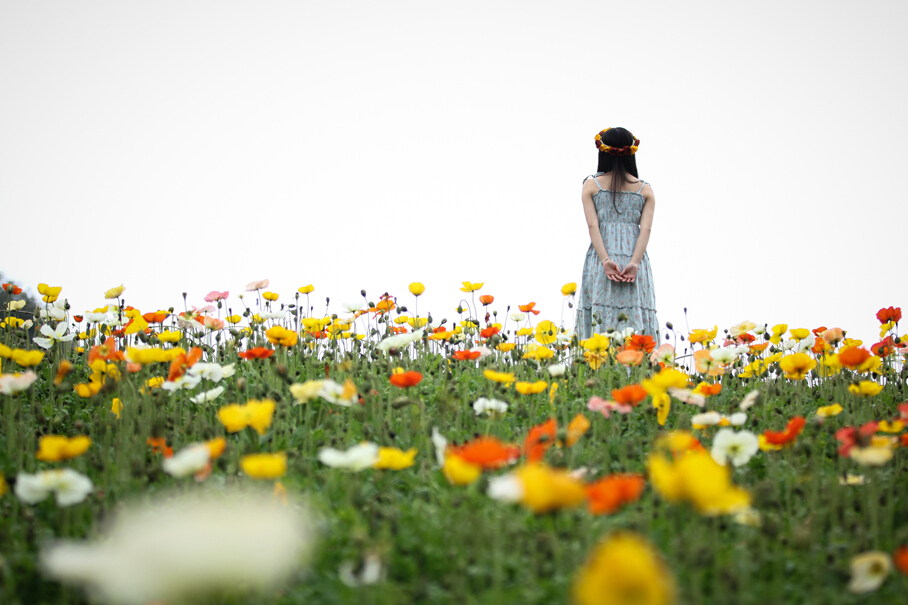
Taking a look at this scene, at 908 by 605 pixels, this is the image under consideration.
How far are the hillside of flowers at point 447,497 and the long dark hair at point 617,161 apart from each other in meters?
2.33

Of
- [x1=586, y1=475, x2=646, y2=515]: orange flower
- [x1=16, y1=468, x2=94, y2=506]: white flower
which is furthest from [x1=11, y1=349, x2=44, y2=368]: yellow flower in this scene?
[x1=586, y1=475, x2=646, y2=515]: orange flower

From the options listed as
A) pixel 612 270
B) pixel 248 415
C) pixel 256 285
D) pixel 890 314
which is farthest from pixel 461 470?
pixel 612 270

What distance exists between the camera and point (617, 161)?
580 cm

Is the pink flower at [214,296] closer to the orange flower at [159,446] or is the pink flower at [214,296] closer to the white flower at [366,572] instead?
the orange flower at [159,446]

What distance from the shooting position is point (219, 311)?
4.72 meters

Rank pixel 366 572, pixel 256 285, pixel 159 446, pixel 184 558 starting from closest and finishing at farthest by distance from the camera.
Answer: pixel 184 558, pixel 366 572, pixel 159 446, pixel 256 285

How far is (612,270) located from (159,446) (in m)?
3.91

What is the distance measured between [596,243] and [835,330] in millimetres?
2171

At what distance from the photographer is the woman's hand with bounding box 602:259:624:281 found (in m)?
5.49

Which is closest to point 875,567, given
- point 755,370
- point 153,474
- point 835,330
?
point 153,474

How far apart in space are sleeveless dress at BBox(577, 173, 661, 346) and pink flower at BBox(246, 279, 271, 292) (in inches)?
109

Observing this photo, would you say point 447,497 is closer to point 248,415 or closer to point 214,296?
point 248,415

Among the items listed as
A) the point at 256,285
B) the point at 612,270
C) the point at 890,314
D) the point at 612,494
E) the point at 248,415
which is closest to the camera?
the point at 612,494

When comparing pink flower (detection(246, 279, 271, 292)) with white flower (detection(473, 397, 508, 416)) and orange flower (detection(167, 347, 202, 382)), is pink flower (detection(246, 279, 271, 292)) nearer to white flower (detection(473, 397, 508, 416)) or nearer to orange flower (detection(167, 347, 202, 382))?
orange flower (detection(167, 347, 202, 382))
